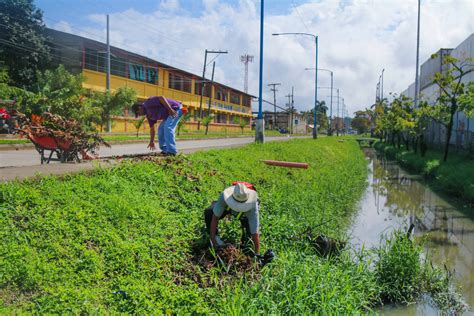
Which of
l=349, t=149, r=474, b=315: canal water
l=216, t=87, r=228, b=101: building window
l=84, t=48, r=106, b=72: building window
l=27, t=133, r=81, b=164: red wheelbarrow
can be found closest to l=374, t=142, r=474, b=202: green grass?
l=349, t=149, r=474, b=315: canal water

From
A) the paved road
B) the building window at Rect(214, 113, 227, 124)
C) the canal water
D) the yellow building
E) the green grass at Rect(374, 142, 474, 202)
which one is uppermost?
the yellow building

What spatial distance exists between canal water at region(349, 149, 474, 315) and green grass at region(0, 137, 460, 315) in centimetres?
134

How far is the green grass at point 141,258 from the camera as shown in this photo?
3639 mm

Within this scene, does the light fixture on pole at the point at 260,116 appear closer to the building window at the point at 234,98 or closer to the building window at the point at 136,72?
the building window at the point at 136,72

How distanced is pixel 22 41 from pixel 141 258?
1118 inches

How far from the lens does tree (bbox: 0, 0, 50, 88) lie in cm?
2783

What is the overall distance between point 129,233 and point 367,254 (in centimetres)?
346

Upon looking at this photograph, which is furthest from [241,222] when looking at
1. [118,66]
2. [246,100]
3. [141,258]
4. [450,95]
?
[246,100]

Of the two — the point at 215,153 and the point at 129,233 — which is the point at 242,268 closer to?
the point at 129,233

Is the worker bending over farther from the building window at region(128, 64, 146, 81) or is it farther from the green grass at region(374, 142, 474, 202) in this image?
the building window at region(128, 64, 146, 81)

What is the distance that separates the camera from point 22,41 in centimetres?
2853

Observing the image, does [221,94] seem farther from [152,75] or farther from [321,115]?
[321,115]

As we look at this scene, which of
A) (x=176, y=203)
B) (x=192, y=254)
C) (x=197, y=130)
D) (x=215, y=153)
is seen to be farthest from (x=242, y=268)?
(x=197, y=130)

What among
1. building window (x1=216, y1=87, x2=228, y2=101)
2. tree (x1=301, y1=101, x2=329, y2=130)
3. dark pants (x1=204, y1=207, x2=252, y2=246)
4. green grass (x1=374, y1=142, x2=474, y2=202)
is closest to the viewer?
dark pants (x1=204, y1=207, x2=252, y2=246)
